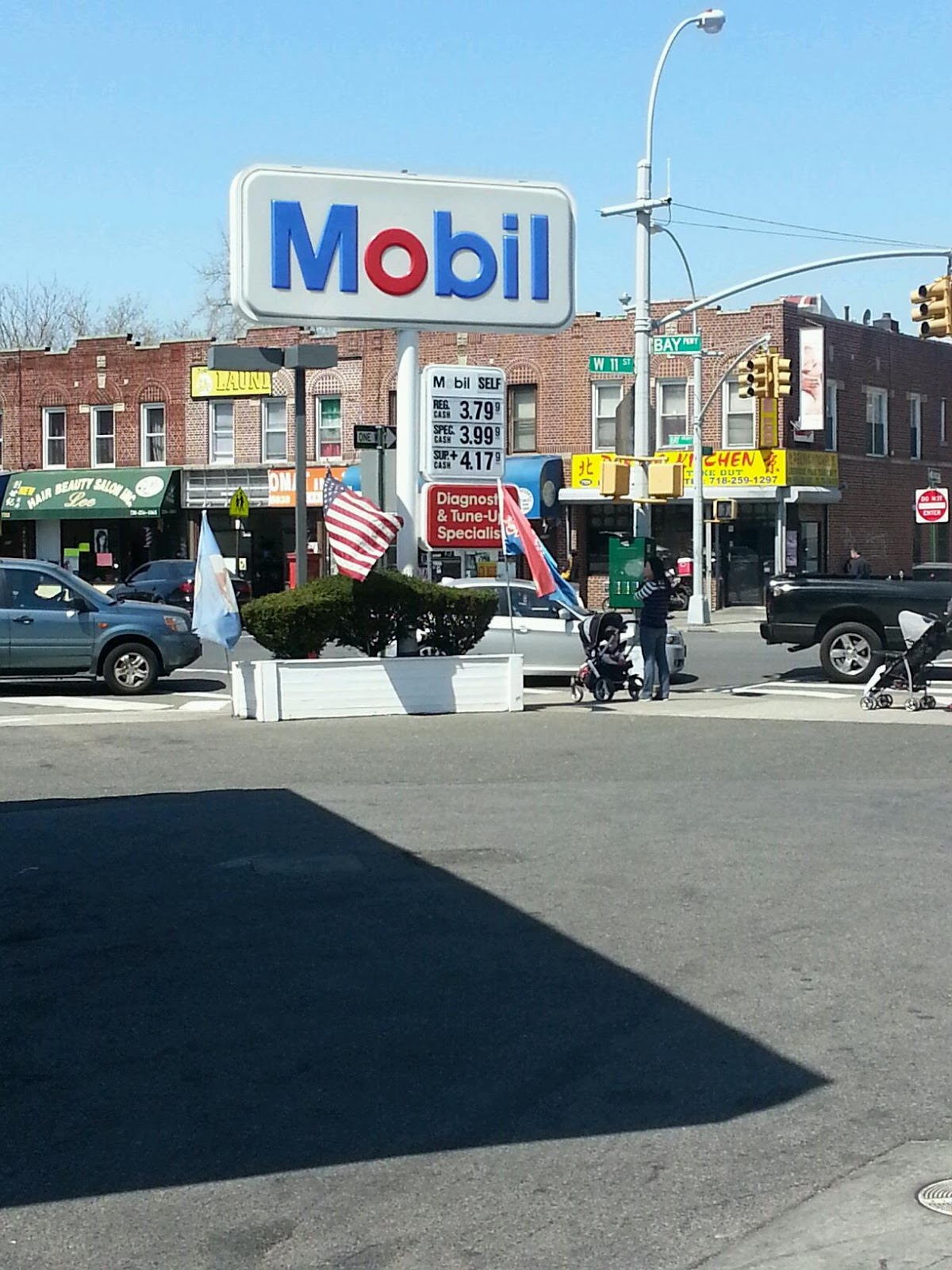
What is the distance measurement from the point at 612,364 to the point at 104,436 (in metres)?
28.4

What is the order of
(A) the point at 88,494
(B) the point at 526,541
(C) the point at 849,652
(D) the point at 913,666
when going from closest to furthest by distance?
(D) the point at 913,666, (B) the point at 526,541, (C) the point at 849,652, (A) the point at 88,494

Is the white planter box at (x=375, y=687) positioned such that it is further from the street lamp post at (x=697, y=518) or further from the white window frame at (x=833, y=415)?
the white window frame at (x=833, y=415)

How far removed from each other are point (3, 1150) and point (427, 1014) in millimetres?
2067

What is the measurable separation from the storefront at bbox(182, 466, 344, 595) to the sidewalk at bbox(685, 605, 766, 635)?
11909 millimetres

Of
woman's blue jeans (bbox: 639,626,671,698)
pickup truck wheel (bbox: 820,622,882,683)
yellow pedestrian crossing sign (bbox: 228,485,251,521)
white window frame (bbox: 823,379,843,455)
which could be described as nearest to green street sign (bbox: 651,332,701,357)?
pickup truck wheel (bbox: 820,622,882,683)

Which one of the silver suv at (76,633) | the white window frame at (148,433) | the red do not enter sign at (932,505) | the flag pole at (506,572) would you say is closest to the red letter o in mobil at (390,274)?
the flag pole at (506,572)

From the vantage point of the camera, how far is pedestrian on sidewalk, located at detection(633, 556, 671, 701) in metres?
19.8

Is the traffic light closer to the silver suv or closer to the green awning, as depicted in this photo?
the silver suv

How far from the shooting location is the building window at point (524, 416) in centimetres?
4516

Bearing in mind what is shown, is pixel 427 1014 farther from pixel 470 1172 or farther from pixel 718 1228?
pixel 718 1228

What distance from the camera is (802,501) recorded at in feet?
141

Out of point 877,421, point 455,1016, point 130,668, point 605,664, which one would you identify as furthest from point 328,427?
point 455,1016

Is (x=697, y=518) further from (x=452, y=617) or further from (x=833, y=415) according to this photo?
(x=452, y=617)

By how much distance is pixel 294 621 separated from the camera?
1795 centimetres
